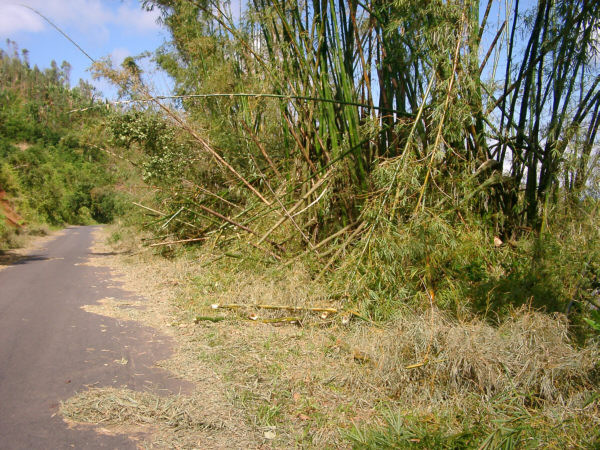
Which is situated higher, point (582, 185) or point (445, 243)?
point (582, 185)

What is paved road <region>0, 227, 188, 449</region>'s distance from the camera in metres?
2.85

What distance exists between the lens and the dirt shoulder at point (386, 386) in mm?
2711

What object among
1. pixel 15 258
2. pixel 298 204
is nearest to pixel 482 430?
pixel 298 204

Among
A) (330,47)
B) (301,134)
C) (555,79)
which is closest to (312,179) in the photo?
(301,134)

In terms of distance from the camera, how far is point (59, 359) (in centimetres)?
410

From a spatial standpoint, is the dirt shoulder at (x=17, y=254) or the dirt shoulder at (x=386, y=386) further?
the dirt shoulder at (x=17, y=254)

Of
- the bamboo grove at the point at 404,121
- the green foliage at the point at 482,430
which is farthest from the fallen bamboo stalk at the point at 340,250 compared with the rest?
the green foliage at the point at 482,430

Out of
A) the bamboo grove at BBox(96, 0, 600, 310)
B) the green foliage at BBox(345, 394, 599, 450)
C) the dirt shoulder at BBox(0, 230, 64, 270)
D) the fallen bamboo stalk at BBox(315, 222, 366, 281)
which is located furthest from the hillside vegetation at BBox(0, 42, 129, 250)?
the green foliage at BBox(345, 394, 599, 450)

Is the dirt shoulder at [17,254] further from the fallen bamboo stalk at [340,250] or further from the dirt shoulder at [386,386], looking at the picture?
the dirt shoulder at [386,386]

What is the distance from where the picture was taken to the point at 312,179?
6648 millimetres

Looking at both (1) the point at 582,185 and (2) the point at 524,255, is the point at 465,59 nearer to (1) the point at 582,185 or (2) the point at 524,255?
(1) the point at 582,185

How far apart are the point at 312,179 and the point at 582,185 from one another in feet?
10.7

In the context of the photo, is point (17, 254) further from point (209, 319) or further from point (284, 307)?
point (284, 307)

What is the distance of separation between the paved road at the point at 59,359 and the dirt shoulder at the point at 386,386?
0.23 meters
